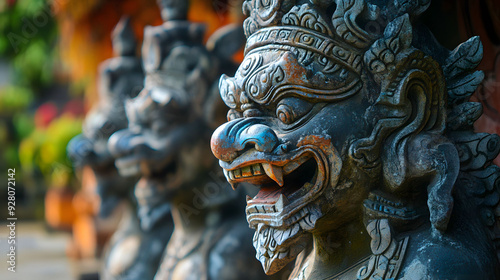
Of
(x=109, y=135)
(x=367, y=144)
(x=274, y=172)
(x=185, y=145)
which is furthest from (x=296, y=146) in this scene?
(x=109, y=135)

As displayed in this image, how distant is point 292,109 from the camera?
1773mm

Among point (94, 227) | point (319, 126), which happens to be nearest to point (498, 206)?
point (319, 126)

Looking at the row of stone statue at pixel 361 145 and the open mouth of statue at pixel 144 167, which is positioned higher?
the open mouth of statue at pixel 144 167

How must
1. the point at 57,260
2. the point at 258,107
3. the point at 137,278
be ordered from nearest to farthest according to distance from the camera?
the point at 258,107 → the point at 137,278 → the point at 57,260

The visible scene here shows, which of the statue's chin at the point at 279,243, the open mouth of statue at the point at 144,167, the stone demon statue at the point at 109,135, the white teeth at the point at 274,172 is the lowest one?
the statue's chin at the point at 279,243

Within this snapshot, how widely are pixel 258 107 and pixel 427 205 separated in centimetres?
57

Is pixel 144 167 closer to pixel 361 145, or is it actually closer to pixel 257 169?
pixel 257 169

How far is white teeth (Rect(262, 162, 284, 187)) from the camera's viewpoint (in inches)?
69.3

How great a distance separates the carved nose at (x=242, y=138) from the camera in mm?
1753

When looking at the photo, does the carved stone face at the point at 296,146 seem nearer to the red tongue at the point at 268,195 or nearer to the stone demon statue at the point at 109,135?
the red tongue at the point at 268,195

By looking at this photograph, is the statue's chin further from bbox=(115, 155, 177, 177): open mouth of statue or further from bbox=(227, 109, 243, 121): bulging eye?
bbox=(115, 155, 177, 177): open mouth of statue

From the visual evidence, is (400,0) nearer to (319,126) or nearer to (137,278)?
(319,126)

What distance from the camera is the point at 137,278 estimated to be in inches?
143

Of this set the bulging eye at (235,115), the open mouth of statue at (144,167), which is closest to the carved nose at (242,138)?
the bulging eye at (235,115)
